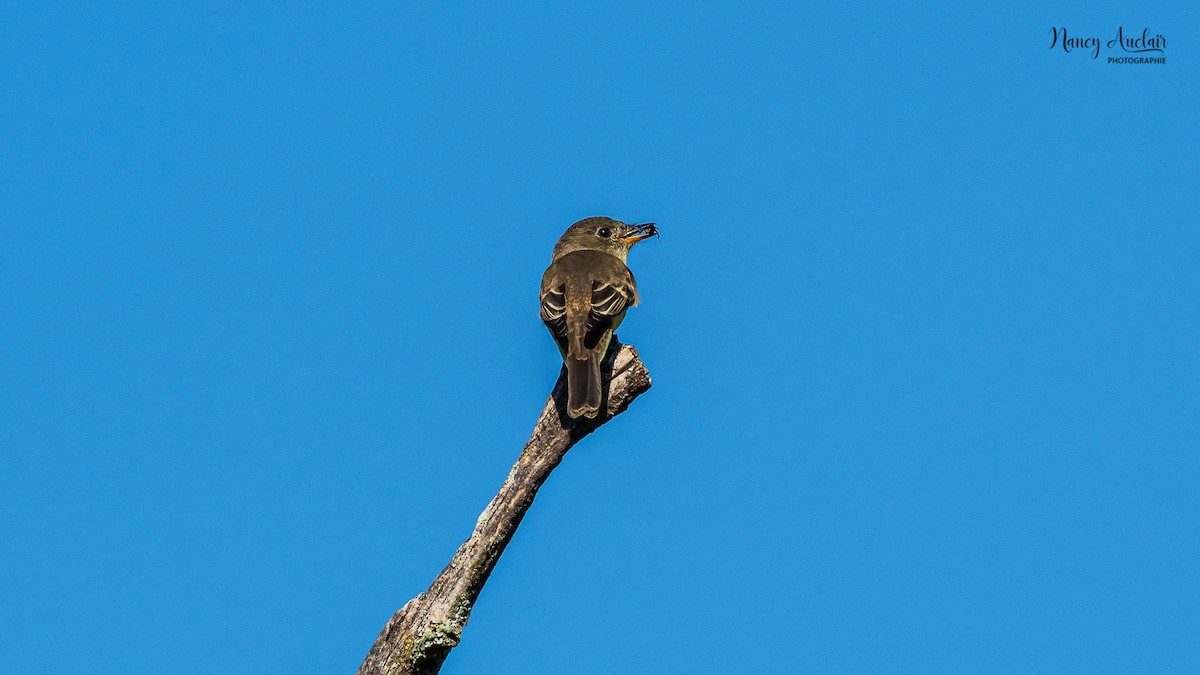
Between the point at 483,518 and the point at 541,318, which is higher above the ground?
the point at 541,318

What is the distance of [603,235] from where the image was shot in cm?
1113

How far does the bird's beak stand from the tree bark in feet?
14.8

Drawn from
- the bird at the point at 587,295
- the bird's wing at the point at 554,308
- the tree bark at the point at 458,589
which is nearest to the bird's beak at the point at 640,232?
the bird at the point at 587,295

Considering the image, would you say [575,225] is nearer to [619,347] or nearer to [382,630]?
[619,347]


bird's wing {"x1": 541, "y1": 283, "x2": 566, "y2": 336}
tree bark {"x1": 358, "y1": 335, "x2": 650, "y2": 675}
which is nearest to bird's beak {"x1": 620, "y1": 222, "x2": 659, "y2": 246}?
bird's wing {"x1": 541, "y1": 283, "x2": 566, "y2": 336}

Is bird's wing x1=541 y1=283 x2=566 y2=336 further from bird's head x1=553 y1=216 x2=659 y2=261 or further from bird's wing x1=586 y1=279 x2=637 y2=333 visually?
bird's head x1=553 y1=216 x2=659 y2=261

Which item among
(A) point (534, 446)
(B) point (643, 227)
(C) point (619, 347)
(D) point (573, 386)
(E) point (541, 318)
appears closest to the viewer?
(A) point (534, 446)

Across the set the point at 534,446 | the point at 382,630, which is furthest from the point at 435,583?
the point at 534,446

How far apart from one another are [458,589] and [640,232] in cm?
554

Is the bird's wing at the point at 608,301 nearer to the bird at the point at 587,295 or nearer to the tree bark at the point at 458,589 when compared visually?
the bird at the point at 587,295

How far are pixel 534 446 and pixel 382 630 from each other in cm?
130

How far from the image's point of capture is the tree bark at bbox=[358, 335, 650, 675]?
6.14m

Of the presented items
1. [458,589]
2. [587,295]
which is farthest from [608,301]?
[458,589]

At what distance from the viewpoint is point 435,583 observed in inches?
247
